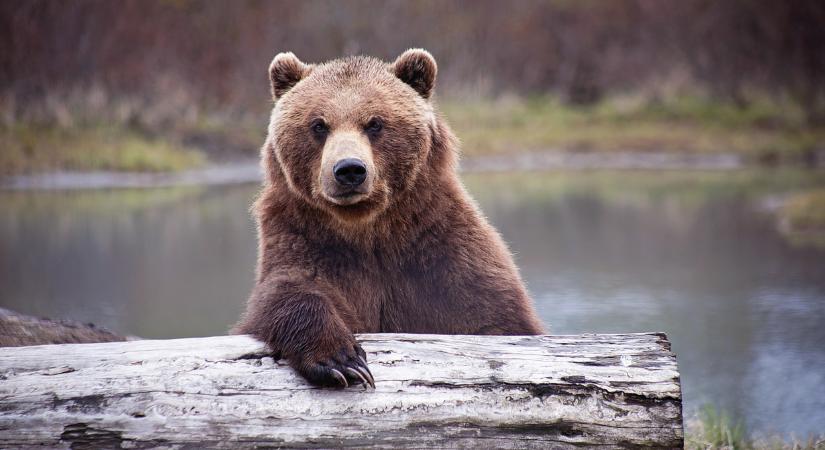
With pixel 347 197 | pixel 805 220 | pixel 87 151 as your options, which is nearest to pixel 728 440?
pixel 347 197

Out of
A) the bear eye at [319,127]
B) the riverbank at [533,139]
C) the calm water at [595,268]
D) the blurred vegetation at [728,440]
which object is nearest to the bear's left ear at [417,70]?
the bear eye at [319,127]

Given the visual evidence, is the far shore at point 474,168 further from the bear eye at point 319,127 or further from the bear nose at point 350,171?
the bear nose at point 350,171

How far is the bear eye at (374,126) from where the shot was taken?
347cm

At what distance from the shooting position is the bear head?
3.25m

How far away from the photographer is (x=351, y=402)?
2668 mm

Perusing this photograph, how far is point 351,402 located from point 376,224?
98 centimetres

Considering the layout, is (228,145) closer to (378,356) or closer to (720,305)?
(720,305)

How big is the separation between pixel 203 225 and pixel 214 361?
10045mm

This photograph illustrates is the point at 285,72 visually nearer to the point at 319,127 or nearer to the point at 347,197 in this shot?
the point at 319,127

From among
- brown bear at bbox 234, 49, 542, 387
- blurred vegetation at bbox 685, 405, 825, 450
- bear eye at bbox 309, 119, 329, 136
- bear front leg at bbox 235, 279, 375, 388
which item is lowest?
blurred vegetation at bbox 685, 405, 825, 450

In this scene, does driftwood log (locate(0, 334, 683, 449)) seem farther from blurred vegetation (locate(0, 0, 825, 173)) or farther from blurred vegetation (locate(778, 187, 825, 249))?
blurred vegetation (locate(0, 0, 825, 173))

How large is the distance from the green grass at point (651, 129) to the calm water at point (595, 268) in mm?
2821

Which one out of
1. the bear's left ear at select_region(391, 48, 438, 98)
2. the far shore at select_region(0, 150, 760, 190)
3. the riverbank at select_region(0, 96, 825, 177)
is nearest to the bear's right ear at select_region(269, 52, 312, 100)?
the bear's left ear at select_region(391, 48, 438, 98)

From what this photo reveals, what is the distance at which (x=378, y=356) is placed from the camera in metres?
2.82
